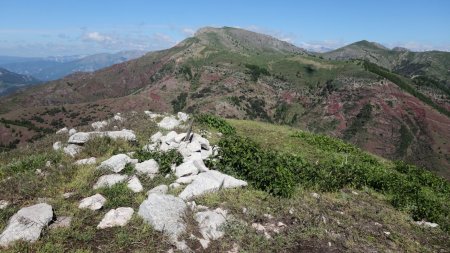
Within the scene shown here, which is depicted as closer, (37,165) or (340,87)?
(37,165)

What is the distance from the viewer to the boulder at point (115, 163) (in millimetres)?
10898

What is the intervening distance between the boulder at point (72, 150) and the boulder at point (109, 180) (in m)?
2.65

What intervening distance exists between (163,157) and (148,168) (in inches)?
30.5

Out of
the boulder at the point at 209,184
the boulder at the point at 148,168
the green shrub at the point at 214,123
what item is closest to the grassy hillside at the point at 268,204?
the boulder at the point at 209,184

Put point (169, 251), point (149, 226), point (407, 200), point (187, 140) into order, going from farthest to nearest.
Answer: point (187, 140) → point (407, 200) → point (149, 226) → point (169, 251)

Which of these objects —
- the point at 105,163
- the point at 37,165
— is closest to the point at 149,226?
the point at 105,163

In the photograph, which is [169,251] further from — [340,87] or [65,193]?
[340,87]

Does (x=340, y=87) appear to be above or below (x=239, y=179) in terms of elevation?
below

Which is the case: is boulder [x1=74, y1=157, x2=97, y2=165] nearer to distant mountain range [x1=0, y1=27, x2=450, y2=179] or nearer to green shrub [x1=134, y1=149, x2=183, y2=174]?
green shrub [x1=134, y1=149, x2=183, y2=174]

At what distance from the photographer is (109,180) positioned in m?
10.3

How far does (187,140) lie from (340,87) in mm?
128966

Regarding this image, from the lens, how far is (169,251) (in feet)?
24.6

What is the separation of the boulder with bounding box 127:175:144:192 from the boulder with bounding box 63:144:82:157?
334 centimetres

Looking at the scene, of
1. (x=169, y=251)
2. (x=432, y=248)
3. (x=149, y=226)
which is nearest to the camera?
(x=169, y=251)
